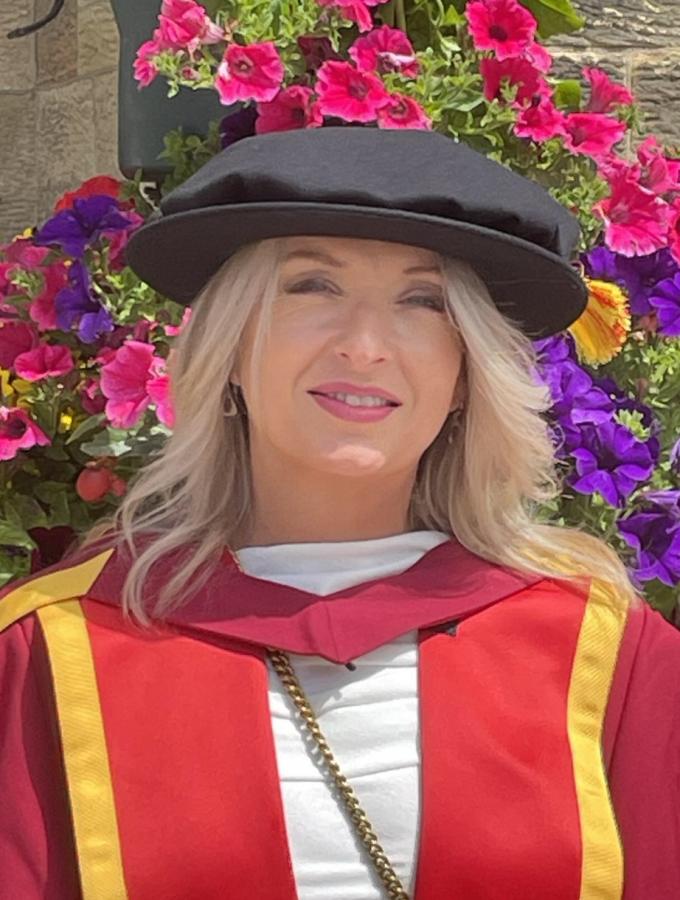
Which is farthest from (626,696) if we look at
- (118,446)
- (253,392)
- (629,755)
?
(118,446)

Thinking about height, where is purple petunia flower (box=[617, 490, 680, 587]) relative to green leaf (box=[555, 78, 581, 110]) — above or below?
below

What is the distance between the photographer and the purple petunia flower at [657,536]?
213 cm

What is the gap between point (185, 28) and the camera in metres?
2.13

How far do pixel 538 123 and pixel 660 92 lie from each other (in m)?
0.86

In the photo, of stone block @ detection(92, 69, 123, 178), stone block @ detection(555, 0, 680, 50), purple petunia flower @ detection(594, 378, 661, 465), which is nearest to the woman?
purple petunia flower @ detection(594, 378, 661, 465)

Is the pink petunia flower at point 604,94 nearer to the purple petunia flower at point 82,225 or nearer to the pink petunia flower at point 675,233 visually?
the pink petunia flower at point 675,233

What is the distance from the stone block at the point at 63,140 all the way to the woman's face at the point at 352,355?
1.69 meters

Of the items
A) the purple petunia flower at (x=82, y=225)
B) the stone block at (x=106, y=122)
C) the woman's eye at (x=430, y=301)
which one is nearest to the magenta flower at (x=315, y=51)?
the purple petunia flower at (x=82, y=225)

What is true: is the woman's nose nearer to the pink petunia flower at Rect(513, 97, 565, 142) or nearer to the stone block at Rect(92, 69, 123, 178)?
the pink petunia flower at Rect(513, 97, 565, 142)

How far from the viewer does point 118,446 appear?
2143 millimetres

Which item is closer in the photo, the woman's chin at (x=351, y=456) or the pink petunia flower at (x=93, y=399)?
the woman's chin at (x=351, y=456)

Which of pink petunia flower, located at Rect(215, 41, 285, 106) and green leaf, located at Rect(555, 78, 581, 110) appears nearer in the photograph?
pink petunia flower, located at Rect(215, 41, 285, 106)

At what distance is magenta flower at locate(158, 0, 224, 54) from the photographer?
2.13 meters

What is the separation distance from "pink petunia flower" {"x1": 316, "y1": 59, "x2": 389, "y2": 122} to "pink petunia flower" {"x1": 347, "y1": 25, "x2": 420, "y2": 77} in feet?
0.11
